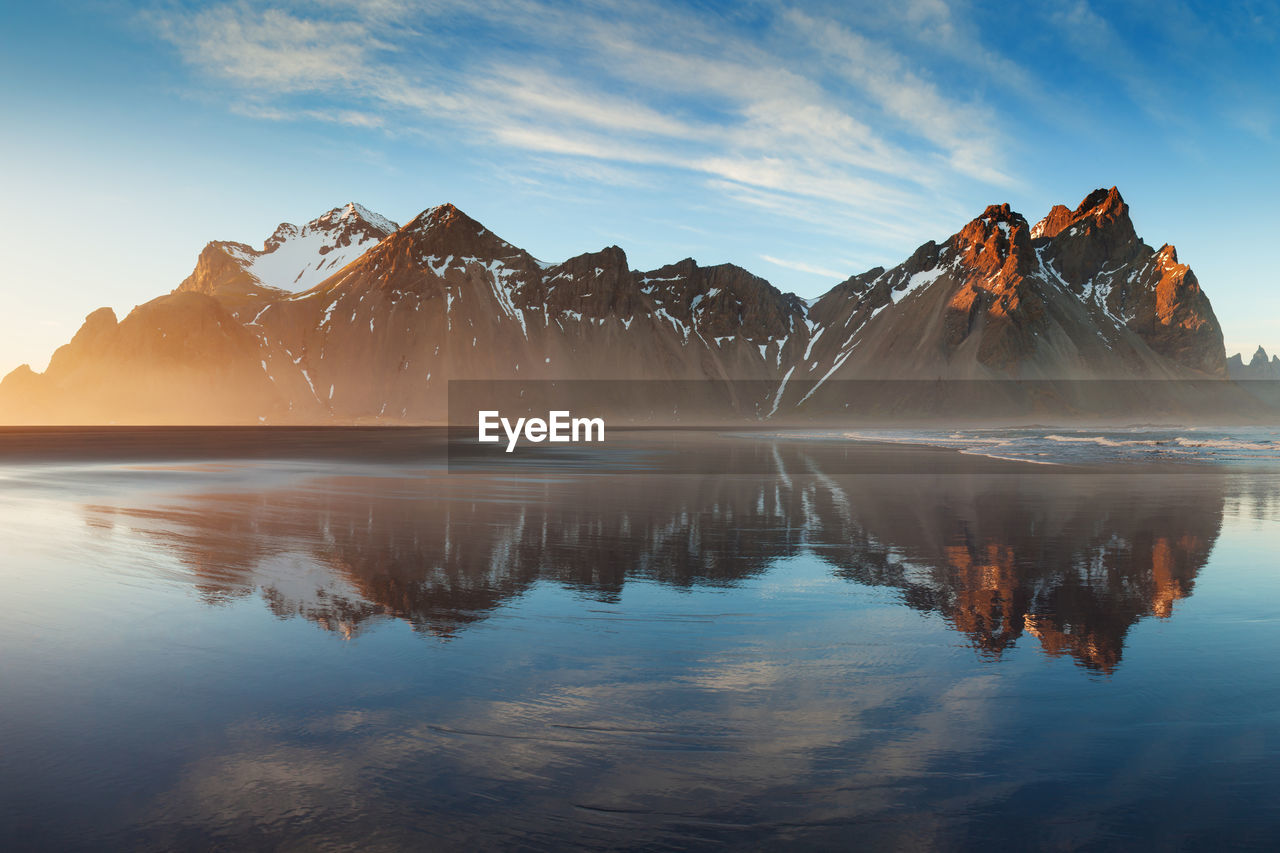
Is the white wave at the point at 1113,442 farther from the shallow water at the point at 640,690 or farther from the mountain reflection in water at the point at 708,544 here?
the shallow water at the point at 640,690

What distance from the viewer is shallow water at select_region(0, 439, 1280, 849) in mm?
5883

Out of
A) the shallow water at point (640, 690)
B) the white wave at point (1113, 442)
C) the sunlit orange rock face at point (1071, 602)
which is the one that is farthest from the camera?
the white wave at point (1113, 442)

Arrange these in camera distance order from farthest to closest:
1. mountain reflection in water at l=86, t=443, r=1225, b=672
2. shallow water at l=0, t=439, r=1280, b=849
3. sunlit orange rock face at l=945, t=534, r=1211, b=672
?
1. mountain reflection in water at l=86, t=443, r=1225, b=672
2. sunlit orange rock face at l=945, t=534, r=1211, b=672
3. shallow water at l=0, t=439, r=1280, b=849

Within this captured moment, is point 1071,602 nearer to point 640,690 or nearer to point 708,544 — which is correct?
point 640,690

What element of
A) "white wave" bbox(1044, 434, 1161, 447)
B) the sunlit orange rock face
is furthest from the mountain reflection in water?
"white wave" bbox(1044, 434, 1161, 447)

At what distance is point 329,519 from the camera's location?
22.2 meters

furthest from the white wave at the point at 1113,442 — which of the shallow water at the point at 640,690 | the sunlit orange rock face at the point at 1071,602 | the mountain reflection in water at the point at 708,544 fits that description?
the sunlit orange rock face at the point at 1071,602

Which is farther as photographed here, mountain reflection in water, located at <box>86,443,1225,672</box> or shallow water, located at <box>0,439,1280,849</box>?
mountain reflection in water, located at <box>86,443,1225,672</box>

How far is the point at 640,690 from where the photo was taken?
848 centimetres

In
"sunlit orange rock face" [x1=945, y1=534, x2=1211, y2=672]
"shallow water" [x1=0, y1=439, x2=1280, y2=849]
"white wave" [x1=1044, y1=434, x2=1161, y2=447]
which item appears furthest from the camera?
"white wave" [x1=1044, y1=434, x2=1161, y2=447]

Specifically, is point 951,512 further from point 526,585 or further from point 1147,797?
point 1147,797

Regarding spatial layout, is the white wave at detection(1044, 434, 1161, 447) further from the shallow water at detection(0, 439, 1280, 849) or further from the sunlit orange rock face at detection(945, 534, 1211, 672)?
the sunlit orange rock face at detection(945, 534, 1211, 672)

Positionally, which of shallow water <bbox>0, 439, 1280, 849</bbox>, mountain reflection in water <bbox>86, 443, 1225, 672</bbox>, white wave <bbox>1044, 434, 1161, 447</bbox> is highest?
white wave <bbox>1044, 434, 1161, 447</bbox>

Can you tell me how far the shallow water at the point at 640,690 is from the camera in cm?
588
